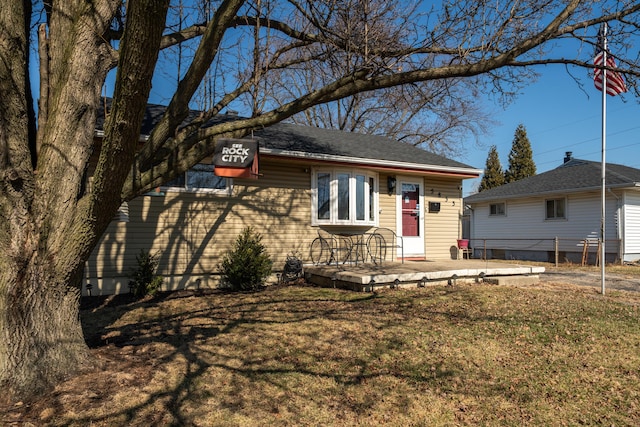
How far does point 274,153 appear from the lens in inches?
335

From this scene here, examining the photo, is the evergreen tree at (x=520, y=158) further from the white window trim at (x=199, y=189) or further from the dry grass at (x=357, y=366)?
the white window trim at (x=199, y=189)

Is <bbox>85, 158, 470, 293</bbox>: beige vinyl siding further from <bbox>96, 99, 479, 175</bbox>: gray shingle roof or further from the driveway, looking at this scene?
the driveway

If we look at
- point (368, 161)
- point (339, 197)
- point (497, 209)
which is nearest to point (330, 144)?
point (368, 161)

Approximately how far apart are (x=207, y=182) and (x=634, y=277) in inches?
444

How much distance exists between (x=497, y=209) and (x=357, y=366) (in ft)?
58.9

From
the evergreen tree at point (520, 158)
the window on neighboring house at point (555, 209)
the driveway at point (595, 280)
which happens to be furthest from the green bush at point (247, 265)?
the evergreen tree at point (520, 158)

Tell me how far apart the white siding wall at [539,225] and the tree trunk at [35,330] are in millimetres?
16774

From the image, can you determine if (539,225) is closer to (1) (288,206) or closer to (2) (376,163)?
(2) (376,163)

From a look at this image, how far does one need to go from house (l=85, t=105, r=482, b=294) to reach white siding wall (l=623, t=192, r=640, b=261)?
768 cm

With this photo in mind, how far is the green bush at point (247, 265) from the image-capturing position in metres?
7.85

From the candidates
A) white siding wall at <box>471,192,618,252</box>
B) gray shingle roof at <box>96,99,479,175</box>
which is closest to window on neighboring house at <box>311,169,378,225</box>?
gray shingle roof at <box>96,99,479,175</box>

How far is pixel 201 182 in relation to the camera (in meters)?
8.49

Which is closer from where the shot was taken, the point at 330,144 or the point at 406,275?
the point at 406,275

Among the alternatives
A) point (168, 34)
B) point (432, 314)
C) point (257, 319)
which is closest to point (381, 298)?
point (432, 314)
